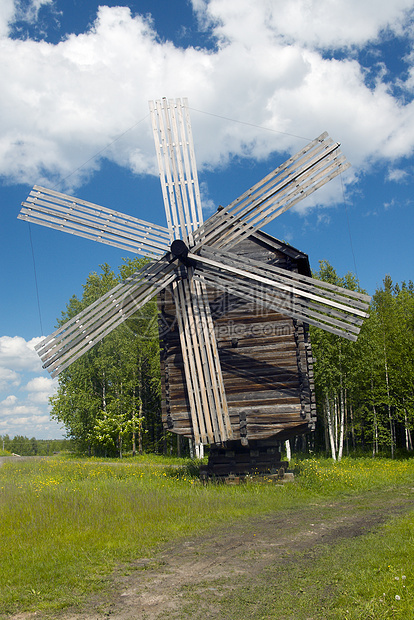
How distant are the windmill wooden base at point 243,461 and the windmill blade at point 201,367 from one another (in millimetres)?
1420

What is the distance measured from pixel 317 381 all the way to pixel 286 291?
516 inches

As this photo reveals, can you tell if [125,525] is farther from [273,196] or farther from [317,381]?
[317,381]

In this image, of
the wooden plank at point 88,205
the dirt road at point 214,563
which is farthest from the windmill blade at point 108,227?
the dirt road at point 214,563

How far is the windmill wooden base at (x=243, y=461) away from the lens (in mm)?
13273

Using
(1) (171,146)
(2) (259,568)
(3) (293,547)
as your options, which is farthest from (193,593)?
(1) (171,146)

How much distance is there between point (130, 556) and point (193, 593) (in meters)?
1.75

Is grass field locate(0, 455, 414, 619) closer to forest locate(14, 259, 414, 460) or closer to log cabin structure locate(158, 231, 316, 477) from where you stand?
log cabin structure locate(158, 231, 316, 477)

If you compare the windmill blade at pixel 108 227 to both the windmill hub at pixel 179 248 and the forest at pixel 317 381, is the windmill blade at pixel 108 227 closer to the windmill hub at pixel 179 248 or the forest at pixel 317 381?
the windmill hub at pixel 179 248

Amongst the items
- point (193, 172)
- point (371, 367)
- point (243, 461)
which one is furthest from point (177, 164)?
point (371, 367)

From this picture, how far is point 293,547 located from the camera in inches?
266

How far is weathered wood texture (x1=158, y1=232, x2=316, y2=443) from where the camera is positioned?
12555 millimetres

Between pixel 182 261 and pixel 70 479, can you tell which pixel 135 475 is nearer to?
pixel 70 479

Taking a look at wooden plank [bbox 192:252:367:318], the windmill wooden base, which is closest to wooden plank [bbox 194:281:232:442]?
wooden plank [bbox 192:252:367:318]

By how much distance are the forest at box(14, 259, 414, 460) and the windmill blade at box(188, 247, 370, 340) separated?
513 inches
